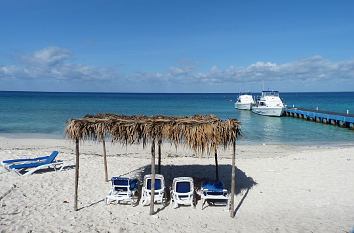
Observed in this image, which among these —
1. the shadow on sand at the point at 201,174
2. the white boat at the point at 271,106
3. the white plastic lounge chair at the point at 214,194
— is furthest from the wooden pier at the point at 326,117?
the white plastic lounge chair at the point at 214,194

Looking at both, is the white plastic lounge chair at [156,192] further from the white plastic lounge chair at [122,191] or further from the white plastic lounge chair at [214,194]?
the white plastic lounge chair at [214,194]

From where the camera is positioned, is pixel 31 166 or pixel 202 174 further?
pixel 202 174

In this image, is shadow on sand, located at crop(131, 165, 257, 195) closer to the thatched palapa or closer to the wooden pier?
the thatched palapa

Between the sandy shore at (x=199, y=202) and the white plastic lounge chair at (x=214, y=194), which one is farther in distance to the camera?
the white plastic lounge chair at (x=214, y=194)

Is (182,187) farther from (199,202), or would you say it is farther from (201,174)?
(201,174)

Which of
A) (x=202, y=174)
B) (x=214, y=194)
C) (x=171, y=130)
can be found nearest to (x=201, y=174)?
(x=202, y=174)

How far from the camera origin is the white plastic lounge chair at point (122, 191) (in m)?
6.30

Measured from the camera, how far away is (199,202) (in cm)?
673

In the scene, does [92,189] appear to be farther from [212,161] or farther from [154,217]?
Result: [212,161]

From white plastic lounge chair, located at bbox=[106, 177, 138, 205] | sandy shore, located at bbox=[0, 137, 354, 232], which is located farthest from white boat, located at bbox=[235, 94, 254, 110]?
white plastic lounge chair, located at bbox=[106, 177, 138, 205]

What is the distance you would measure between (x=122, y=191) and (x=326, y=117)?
2846 centimetres

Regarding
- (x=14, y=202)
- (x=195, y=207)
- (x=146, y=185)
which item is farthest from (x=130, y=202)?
(x=14, y=202)

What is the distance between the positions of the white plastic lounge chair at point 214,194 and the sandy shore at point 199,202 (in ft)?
1.00

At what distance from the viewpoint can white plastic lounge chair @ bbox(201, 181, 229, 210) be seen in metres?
6.31
